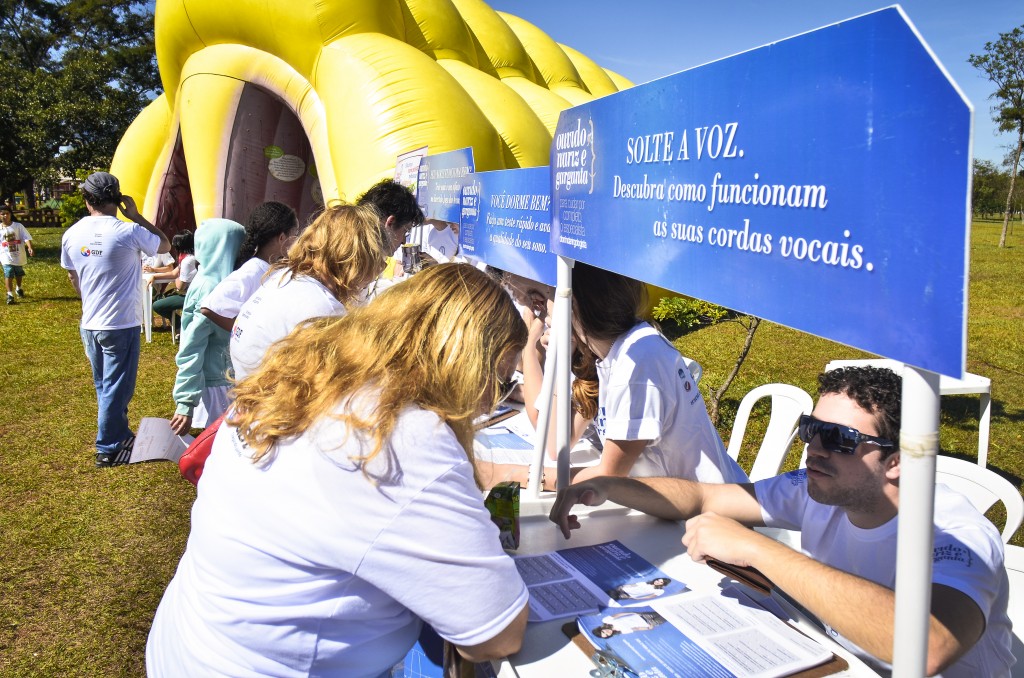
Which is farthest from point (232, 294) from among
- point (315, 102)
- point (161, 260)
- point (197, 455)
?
point (161, 260)

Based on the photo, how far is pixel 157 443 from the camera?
419 centimetres

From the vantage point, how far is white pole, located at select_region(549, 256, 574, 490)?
2182 millimetres

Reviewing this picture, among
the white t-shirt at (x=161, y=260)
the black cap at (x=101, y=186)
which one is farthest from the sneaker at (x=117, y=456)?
the white t-shirt at (x=161, y=260)

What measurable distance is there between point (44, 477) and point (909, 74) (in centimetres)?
557

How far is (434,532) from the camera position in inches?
44.5

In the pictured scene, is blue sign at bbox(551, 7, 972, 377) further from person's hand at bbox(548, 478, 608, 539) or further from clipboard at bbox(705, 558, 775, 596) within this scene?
person's hand at bbox(548, 478, 608, 539)

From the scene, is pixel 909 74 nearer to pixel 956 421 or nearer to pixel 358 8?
pixel 956 421

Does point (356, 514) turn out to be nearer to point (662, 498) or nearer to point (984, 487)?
point (662, 498)

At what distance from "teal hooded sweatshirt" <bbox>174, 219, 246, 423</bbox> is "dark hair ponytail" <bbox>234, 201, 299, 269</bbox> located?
0.41 m

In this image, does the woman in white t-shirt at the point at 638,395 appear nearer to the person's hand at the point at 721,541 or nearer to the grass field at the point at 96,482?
the person's hand at the point at 721,541

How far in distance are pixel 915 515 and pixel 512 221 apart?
2271 millimetres

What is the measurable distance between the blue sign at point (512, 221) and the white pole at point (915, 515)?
5.30ft

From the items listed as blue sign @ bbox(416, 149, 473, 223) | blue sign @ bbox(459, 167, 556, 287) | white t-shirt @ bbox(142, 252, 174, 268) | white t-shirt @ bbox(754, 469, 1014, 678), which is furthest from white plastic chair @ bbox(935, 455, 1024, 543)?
white t-shirt @ bbox(142, 252, 174, 268)

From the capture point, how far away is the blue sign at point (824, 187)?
31.2 inches
